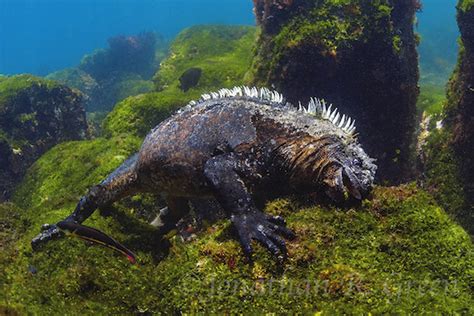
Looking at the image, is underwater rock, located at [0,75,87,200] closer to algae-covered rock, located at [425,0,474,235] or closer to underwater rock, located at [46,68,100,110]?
algae-covered rock, located at [425,0,474,235]

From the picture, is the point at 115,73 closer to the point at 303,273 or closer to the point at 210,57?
the point at 210,57

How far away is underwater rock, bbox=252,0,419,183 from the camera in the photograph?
23.4 ft

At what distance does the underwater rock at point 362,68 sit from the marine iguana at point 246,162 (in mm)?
2670

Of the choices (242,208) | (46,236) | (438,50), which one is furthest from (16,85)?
(438,50)

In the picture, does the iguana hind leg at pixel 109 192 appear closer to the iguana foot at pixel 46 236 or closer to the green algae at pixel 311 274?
the iguana foot at pixel 46 236

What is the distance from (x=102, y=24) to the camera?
118188 millimetres

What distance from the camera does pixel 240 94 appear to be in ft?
16.6

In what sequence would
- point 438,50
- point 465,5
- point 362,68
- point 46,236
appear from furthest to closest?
point 438,50
point 362,68
point 465,5
point 46,236

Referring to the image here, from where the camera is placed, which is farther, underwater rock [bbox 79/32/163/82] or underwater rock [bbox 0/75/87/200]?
underwater rock [bbox 79/32/163/82]

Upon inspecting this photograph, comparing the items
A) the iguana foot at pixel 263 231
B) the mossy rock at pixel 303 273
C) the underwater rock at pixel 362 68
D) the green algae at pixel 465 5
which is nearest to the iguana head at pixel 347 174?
the mossy rock at pixel 303 273

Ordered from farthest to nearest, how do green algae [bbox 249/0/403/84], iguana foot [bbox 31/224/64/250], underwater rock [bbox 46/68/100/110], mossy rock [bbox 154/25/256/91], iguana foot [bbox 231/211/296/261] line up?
underwater rock [bbox 46/68/100/110] → mossy rock [bbox 154/25/256/91] → green algae [bbox 249/0/403/84] → iguana foot [bbox 31/224/64/250] → iguana foot [bbox 231/211/296/261]

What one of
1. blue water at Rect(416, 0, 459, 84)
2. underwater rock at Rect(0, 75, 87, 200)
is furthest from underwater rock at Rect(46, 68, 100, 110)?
blue water at Rect(416, 0, 459, 84)

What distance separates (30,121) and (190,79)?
4976 millimetres

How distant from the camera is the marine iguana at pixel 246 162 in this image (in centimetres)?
361
